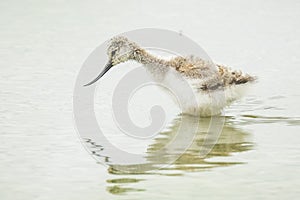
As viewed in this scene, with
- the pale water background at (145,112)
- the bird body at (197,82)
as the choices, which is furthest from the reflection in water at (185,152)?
the bird body at (197,82)

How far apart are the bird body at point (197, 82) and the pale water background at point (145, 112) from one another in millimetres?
212

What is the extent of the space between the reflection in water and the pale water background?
2 centimetres

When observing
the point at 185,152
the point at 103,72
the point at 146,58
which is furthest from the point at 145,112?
the point at 185,152

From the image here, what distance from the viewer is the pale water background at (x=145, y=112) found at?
5324mm

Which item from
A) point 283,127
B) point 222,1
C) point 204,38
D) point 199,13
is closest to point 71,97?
point 283,127

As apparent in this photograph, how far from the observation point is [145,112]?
26.1 ft

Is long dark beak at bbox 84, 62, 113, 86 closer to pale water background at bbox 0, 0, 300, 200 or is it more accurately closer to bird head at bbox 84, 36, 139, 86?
bird head at bbox 84, 36, 139, 86

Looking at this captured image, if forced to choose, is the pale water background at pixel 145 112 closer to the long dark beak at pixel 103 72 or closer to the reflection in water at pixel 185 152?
the reflection in water at pixel 185 152

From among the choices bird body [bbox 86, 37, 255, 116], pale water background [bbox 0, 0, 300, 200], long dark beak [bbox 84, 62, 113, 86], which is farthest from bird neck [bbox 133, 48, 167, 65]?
pale water background [bbox 0, 0, 300, 200]

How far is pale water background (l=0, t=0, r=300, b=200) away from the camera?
532 centimetres

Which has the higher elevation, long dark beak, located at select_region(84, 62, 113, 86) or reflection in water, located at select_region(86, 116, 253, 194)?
long dark beak, located at select_region(84, 62, 113, 86)

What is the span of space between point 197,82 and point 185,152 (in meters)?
1.34

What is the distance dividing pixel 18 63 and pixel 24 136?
375 cm

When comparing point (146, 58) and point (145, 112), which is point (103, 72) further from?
point (145, 112)
